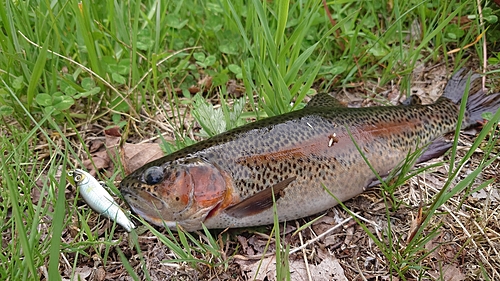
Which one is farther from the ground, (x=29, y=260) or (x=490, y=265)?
(x=29, y=260)

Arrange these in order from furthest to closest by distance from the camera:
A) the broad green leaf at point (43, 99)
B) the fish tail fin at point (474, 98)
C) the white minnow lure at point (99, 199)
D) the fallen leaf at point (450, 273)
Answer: the fish tail fin at point (474, 98) → the broad green leaf at point (43, 99) → the white minnow lure at point (99, 199) → the fallen leaf at point (450, 273)

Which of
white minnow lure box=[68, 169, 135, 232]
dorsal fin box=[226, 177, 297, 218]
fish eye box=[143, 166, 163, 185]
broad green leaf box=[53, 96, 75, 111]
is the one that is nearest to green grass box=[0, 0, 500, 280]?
broad green leaf box=[53, 96, 75, 111]

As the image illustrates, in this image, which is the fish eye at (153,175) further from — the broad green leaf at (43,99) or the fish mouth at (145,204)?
the broad green leaf at (43,99)

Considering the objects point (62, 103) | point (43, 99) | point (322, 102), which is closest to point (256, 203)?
point (322, 102)

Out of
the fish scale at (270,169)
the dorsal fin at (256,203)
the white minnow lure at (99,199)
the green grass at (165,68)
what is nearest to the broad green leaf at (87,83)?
the green grass at (165,68)

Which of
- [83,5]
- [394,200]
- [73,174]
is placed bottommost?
[394,200]

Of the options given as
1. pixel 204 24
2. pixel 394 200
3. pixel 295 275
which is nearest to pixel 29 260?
pixel 295 275

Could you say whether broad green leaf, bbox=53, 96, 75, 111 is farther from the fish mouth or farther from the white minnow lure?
the fish mouth

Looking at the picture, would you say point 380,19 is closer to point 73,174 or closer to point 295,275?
point 295,275
